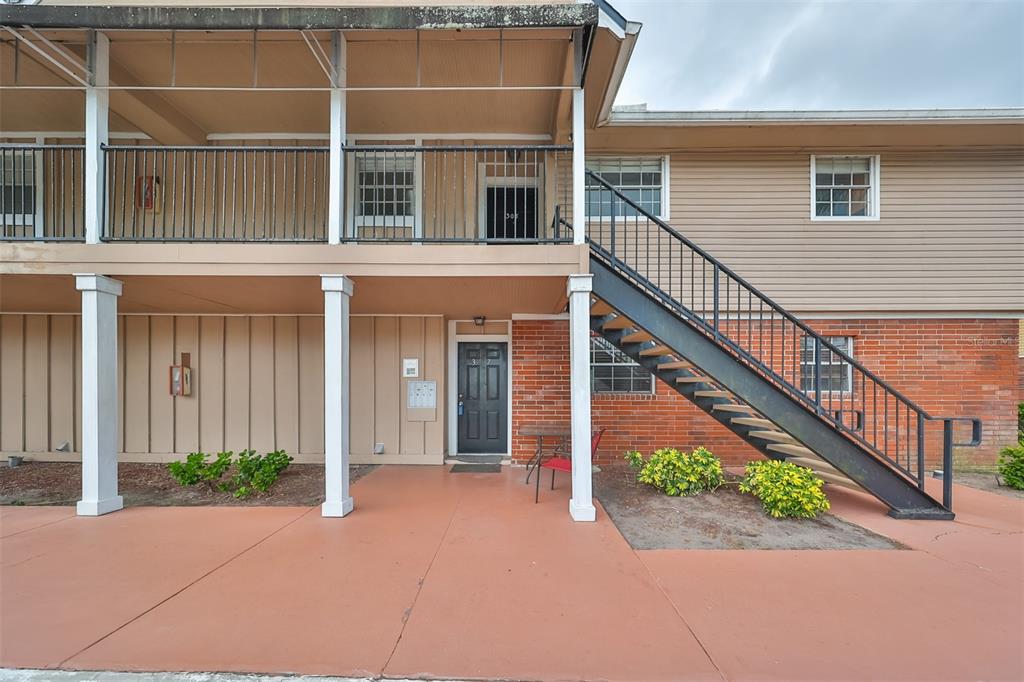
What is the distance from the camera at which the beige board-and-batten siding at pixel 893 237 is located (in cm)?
694

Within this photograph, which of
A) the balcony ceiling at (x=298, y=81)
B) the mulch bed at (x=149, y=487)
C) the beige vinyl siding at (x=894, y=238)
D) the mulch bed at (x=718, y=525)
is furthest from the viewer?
the beige vinyl siding at (x=894, y=238)

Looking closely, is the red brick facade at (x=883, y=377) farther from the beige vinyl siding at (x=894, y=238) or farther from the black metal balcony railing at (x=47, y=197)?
the black metal balcony railing at (x=47, y=197)

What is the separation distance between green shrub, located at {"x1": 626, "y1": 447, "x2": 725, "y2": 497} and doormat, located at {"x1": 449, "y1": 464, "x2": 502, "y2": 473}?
2195 millimetres

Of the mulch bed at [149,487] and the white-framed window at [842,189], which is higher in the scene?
the white-framed window at [842,189]

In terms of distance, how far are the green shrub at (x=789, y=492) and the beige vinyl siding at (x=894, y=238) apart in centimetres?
319

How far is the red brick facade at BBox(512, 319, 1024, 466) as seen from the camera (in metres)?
6.95

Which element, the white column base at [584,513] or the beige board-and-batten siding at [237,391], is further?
the beige board-and-batten siding at [237,391]

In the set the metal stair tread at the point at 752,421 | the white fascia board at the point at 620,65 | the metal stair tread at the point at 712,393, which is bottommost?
the metal stair tread at the point at 752,421

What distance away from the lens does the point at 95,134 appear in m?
4.72

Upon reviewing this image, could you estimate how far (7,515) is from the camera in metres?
4.70

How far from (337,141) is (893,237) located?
8.10m

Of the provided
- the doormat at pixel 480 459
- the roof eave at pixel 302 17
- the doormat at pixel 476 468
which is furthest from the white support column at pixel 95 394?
the doormat at pixel 480 459

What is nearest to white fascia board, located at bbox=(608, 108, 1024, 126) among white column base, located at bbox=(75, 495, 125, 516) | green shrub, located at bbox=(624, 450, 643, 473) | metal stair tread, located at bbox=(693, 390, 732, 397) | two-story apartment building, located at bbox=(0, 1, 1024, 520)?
two-story apartment building, located at bbox=(0, 1, 1024, 520)

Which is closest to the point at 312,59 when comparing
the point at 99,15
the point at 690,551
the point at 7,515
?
the point at 99,15
